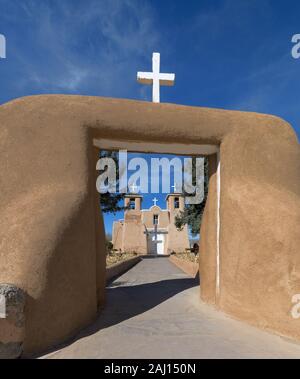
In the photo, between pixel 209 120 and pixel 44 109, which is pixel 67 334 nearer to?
pixel 44 109

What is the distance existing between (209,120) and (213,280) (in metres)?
3.44

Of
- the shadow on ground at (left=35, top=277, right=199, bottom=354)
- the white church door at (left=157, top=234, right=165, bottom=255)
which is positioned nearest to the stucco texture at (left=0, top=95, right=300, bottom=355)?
the shadow on ground at (left=35, top=277, right=199, bottom=354)

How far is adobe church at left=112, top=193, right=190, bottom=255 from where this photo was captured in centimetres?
2931

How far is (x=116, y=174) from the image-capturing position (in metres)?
15.5

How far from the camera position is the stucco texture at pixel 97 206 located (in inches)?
172

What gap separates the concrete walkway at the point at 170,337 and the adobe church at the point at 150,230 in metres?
22.5

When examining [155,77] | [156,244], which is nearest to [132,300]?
[155,77]

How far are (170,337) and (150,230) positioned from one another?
2756 centimetres

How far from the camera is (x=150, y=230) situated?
32125 millimetres

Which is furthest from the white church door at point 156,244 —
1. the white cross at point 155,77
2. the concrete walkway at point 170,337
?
the white cross at point 155,77

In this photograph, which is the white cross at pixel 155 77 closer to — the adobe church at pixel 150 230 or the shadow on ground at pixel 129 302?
the shadow on ground at pixel 129 302

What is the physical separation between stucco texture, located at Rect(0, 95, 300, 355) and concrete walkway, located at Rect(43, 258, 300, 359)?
30 cm
